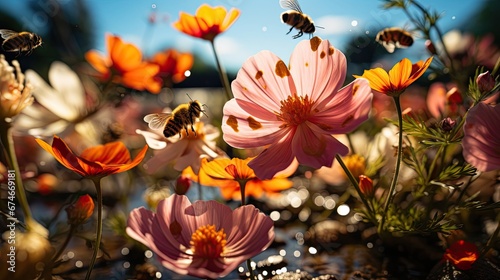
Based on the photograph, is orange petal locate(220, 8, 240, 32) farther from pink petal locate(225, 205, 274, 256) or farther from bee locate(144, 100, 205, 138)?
pink petal locate(225, 205, 274, 256)

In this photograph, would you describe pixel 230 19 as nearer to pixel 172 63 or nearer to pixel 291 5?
pixel 291 5

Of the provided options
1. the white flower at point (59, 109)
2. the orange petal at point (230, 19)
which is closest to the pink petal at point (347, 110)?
the orange petal at point (230, 19)

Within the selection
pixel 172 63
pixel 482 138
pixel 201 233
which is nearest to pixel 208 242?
pixel 201 233

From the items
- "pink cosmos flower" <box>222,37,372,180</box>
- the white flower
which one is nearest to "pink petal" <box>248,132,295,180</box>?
"pink cosmos flower" <box>222,37,372,180</box>

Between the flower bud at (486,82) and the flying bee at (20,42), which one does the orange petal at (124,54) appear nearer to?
the flying bee at (20,42)

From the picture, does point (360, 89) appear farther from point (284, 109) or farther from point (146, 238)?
point (146, 238)

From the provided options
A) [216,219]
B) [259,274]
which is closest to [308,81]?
[216,219]
